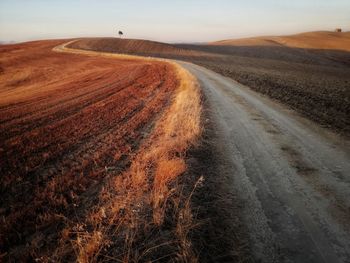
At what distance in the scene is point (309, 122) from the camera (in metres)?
11.0

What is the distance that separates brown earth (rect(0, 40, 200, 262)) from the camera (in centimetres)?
436

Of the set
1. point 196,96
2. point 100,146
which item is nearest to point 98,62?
point 196,96

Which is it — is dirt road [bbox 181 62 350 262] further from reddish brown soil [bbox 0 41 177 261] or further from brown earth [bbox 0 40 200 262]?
reddish brown soil [bbox 0 41 177 261]

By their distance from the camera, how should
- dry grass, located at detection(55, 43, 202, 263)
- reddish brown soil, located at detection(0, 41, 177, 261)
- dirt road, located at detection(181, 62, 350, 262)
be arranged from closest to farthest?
dry grass, located at detection(55, 43, 202, 263) < dirt road, located at detection(181, 62, 350, 262) < reddish brown soil, located at detection(0, 41, 177, 261)

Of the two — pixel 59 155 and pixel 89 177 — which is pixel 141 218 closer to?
pixel 89 177

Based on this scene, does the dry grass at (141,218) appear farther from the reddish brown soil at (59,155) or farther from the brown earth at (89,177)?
the reddish brown soil at (59,155)

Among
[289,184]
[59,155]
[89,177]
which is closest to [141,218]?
[89,177]

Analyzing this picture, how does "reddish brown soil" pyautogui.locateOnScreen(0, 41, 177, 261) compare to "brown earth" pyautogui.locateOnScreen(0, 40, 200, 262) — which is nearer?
"brown earth" pyautogui.locateOnScreen(0, 40, 200, 262)

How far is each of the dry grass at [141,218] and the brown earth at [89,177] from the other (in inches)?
0.9

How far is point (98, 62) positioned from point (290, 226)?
44978 millimetres

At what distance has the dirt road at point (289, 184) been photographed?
4.27 meters

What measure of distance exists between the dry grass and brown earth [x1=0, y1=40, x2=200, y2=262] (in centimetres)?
2

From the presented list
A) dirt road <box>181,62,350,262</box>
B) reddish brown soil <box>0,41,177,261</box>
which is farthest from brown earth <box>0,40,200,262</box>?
dirt road <box>181,62,350,262</box>

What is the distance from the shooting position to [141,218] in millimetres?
4777
